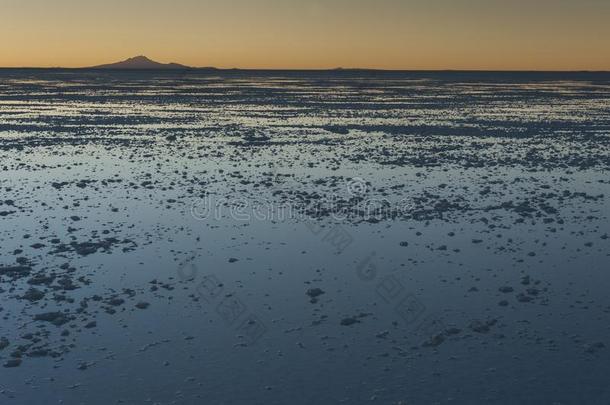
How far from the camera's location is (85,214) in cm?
1877

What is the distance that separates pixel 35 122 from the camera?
46.5 metres

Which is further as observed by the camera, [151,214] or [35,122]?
[35,122]

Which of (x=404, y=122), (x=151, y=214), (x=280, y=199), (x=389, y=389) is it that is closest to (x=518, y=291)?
(x=389, y=389)

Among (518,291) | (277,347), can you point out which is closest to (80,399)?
(277,347)

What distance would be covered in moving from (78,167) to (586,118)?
42.9 metres

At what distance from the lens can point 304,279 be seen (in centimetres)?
1343

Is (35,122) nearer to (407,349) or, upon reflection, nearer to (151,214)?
(151,214)

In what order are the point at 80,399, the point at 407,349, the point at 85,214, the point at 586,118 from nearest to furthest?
the point at 80,399
the point at 407,349
the point at 85,214
the point at 586,118

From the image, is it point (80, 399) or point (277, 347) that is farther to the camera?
point (277, 347)

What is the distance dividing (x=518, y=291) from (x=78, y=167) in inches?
829

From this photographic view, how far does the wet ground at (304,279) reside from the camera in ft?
30.0

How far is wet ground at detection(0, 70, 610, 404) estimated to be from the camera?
9.16 meters

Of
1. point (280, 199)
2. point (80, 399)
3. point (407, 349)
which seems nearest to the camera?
point (80, 399)

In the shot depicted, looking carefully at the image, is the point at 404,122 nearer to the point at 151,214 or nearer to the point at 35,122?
the point at 35,122
